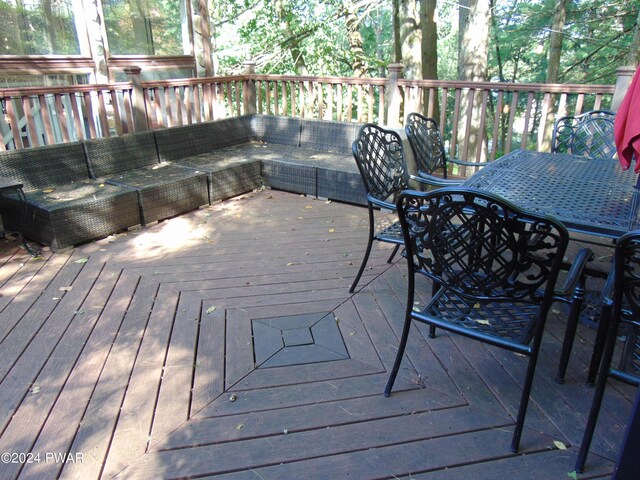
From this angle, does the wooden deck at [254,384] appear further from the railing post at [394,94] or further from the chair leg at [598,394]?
the railing post at [394,94]

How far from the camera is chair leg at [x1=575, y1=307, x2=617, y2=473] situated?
1.43 meters

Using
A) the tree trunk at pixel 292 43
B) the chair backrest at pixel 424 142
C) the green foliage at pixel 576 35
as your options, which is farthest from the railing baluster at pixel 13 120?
the green foliage at pixel 576 35

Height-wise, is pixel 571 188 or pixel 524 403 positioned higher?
pixel 571 188

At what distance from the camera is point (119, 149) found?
4.23 m

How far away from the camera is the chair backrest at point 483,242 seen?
145 centimetres

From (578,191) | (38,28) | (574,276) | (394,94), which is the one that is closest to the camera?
(574,276)

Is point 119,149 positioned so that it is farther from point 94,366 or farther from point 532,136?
point 532,136

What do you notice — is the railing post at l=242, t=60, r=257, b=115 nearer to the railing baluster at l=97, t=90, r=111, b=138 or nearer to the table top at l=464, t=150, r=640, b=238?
the railing baluster at l=97, t=90, r=111, b=138

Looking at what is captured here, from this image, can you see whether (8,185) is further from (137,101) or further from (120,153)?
(137,101)

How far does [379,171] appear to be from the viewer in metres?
2.70

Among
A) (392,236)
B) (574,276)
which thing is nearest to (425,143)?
(392,236)

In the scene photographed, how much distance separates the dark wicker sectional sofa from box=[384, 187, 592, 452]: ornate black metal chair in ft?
8.38

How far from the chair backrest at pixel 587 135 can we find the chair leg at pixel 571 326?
1894 mm

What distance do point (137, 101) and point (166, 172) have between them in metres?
0.79
